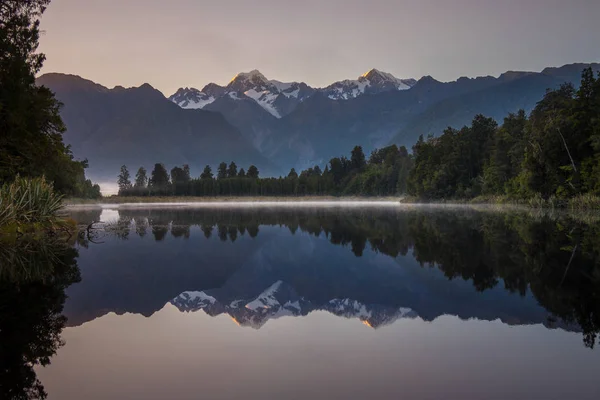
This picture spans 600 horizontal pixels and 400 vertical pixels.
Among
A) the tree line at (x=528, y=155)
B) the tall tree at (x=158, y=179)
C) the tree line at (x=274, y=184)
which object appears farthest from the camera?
the tall tree at (x=158, y=179)

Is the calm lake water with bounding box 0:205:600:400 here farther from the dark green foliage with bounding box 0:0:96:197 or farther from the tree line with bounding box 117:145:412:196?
the tree line with bounding box 117:145:412:196

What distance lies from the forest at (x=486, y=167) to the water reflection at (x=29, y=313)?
151 feet

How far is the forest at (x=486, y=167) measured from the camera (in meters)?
51.3

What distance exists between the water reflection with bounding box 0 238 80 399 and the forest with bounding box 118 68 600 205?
46.0m

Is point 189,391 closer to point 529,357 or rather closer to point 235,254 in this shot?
point 529,357

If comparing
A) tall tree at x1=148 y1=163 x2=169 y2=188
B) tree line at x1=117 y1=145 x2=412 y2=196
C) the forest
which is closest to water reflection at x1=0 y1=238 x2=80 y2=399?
the forest

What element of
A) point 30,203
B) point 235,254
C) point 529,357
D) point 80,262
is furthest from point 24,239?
point 529,357

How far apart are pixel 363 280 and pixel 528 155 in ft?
164

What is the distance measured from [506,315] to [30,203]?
23.3m

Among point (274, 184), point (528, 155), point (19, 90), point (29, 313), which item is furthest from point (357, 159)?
point (29, 313)

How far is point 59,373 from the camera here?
22.3 feet

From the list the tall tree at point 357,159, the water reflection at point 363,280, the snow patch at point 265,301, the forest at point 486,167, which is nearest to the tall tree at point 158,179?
the forest at point 486,167

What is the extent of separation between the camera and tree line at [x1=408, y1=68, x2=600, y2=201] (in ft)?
166

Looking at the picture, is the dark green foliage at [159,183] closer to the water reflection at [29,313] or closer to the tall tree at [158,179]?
the tall tree at [158,179]
